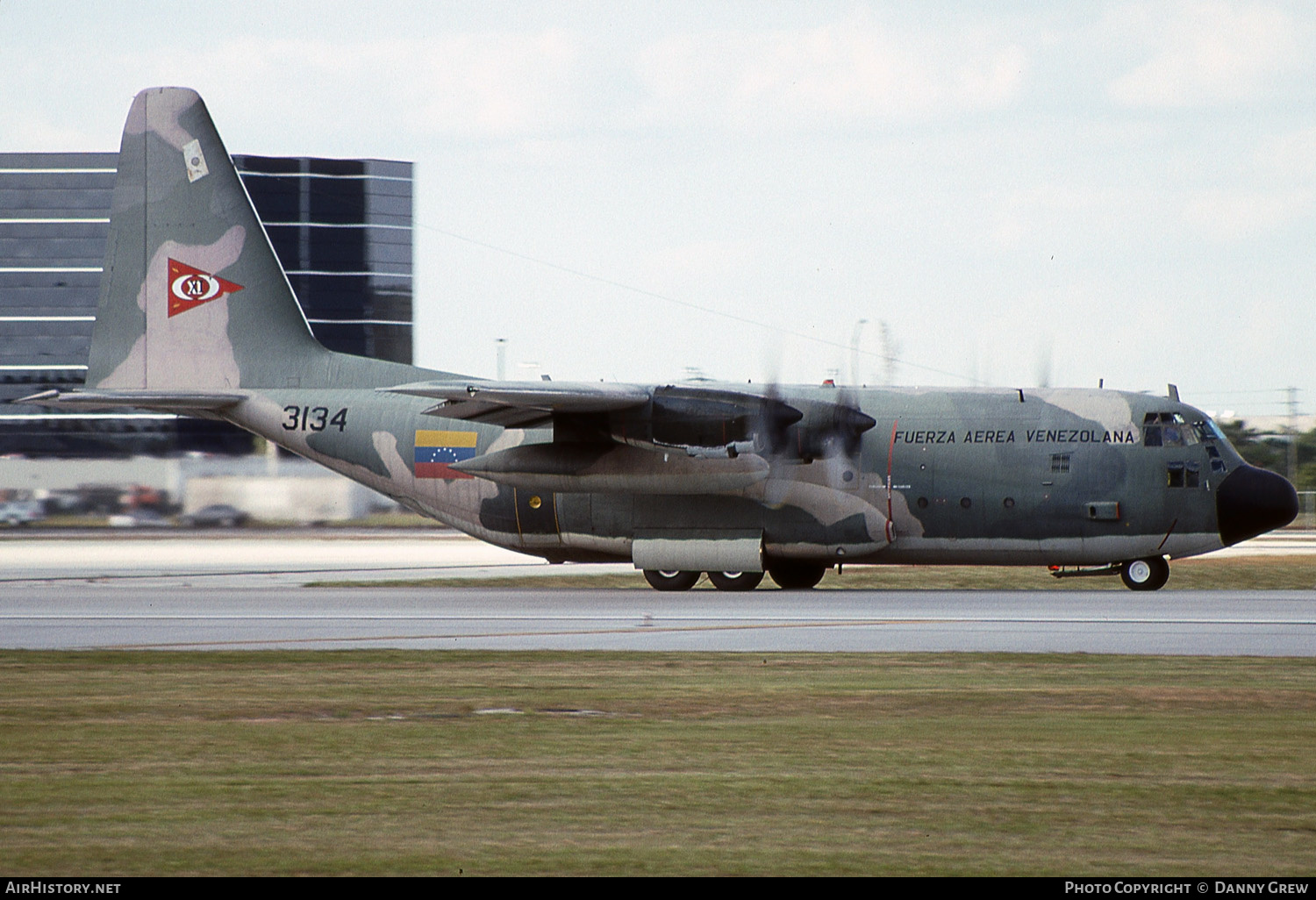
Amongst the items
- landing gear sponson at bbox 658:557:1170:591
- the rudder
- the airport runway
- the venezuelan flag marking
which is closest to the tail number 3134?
the rudder

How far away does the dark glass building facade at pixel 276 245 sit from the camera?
114 metres

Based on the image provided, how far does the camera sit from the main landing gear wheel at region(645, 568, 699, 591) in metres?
28.6

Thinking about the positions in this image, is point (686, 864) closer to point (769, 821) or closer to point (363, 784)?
point (769, 821)

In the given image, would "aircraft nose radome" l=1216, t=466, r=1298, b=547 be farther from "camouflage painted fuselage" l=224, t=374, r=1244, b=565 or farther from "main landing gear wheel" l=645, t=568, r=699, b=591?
"main landing gear wheel" l=645, t=568, r=699, b=591

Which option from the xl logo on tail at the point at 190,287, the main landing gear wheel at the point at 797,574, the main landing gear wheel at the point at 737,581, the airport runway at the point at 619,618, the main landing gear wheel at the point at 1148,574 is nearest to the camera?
the airport runway at the point at 619,618

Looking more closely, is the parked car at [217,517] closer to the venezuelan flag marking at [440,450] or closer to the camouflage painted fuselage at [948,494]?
the venezuelan flag marking at [440,450]

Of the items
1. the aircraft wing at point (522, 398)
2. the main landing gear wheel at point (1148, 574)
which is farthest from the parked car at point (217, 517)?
the main landing gear wheel at point (1148, 574)

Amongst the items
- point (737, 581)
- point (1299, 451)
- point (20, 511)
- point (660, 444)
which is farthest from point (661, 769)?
point (1299, 451)

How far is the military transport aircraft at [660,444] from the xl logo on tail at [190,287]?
0.14 feet

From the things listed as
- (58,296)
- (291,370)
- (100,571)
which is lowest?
(100,571)

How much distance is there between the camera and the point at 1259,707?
38.5 ft

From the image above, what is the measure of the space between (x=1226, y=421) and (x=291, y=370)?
1970 inches

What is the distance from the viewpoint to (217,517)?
50.2 meters
